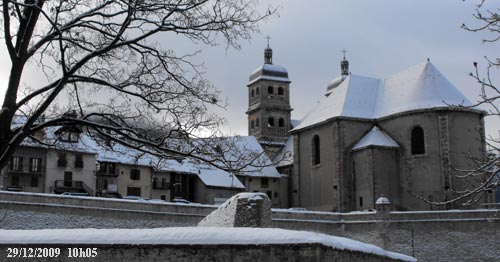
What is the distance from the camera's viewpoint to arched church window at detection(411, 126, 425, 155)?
1786 inches

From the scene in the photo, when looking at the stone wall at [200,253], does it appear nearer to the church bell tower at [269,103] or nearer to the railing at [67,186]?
the railing at [67,186]

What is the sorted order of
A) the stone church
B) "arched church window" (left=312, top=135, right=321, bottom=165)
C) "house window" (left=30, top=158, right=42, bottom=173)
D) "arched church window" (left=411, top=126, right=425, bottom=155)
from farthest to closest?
"arched church window" (left=312, top=135, right=321, bottom=165) < "house window" (left=30, top=158, right=42, bottom=173) < "arched church window" (left=411, top=126, right=425, bottom=155) < the stone church

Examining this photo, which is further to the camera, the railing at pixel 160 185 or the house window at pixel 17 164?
the railing at pixel 160 185

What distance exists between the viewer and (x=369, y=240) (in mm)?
36062

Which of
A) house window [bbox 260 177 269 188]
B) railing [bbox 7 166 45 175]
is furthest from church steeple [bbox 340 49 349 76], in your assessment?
railing [bbox 7 166 45 175]

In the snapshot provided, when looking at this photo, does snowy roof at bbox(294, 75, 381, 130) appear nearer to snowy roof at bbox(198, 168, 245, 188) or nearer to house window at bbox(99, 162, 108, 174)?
snowy roof at bbox(198, 168, 245, 188)

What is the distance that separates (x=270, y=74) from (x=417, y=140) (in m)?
33.7

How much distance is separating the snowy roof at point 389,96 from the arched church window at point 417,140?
1.59m

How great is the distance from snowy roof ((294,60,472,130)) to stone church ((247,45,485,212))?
7 cm

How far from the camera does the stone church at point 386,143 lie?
43.7 m

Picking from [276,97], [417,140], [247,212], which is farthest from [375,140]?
[247,212]

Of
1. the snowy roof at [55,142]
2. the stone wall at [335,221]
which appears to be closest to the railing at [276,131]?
the stone wall at [335,221]

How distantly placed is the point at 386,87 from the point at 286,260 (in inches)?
1629

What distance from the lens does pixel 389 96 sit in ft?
163
